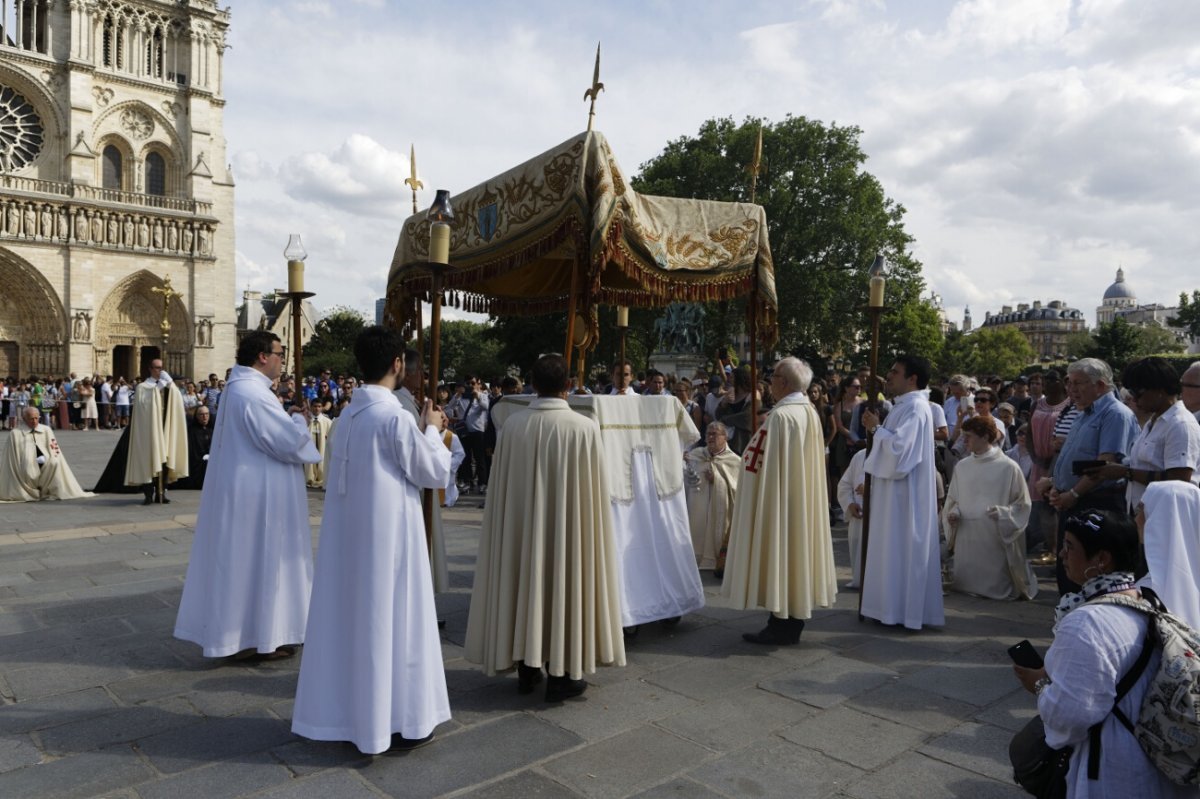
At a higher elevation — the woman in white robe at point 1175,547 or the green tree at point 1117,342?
the green tree at point 1117,342

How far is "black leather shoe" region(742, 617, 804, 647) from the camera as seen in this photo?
5.05m

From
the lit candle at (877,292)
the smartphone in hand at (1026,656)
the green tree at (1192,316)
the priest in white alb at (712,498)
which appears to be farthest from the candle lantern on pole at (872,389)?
the green tree at (1192,316)

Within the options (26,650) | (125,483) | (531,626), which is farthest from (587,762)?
(125,483)

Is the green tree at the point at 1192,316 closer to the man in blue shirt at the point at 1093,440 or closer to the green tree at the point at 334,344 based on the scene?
the green tree at the point at 334,344

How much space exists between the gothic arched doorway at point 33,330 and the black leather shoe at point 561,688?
3874cm

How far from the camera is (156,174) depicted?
127 ft

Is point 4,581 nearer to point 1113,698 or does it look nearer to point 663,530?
point 663,530

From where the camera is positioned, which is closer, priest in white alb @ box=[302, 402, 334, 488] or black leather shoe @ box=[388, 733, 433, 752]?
black leather shoe @ box=[388, 733, 433, 752]

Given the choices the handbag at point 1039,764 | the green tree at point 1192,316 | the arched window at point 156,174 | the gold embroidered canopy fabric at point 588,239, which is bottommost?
the handbag at point 1039,764

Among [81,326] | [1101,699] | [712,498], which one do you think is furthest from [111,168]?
[1101,699]

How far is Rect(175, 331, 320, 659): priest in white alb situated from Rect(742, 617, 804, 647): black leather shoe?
2.77m

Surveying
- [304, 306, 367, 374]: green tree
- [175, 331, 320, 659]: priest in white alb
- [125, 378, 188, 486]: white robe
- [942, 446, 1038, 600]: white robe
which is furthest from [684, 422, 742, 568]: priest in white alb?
[304, 306, 367, 374]: green tree

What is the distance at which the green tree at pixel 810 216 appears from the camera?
31438 millimetres

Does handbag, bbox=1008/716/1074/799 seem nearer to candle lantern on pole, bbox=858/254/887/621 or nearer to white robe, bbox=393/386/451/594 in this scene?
candle lantern on pole, bbox=858/254/887/621
